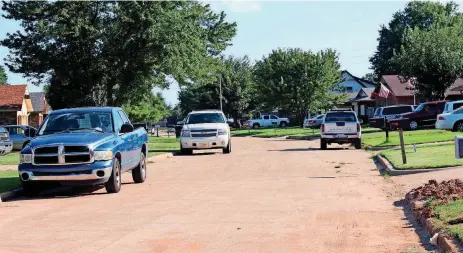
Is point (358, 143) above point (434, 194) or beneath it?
above

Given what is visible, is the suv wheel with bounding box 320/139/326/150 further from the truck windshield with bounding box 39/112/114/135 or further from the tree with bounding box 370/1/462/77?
the tree with bounding box 370/1/462/77

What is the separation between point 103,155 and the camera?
1385cm

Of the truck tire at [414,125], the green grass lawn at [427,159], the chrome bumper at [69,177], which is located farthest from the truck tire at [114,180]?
the truck tire at [414,125]

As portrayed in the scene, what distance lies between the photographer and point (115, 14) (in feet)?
118

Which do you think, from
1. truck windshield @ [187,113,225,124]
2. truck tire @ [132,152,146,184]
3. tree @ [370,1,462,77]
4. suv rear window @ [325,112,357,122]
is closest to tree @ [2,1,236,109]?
truck windshield @ [187,113,225,124]

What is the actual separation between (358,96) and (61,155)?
7283 cm

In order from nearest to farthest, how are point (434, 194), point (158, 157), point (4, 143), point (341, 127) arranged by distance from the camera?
point (434, 194) < point (158, 157) < point (341, 127) < point (4, 143)

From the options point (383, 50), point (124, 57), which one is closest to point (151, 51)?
point (124, 57)

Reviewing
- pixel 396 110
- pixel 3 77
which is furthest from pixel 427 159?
pixel 3 77

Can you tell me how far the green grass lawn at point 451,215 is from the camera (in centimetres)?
789

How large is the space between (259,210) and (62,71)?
28449 mm

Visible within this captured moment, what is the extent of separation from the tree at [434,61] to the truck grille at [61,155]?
37.5 metres

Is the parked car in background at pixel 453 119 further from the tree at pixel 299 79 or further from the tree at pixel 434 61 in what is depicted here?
the tree at pixel 299 79

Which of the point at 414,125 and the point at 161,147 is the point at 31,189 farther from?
the point at 414,125
